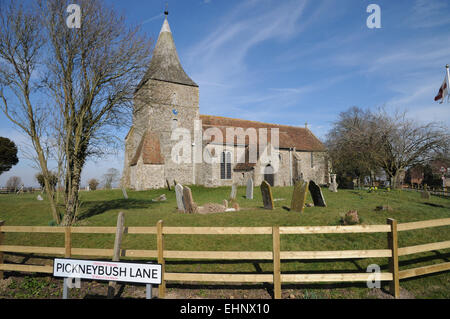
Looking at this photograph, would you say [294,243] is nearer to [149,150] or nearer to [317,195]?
[317,195]

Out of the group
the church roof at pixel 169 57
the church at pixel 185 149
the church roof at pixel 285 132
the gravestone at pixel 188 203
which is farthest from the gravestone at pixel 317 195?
the church roof at pixel 169 57

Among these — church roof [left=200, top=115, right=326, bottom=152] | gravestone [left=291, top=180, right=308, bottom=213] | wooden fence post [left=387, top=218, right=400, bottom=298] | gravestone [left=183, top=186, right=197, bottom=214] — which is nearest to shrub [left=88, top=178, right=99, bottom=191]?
church roof [left=200, top=115, right=326, bottom=152]

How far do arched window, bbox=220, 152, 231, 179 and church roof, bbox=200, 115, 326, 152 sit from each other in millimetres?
2471

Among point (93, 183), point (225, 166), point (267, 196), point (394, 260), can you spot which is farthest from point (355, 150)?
point (93, 183)

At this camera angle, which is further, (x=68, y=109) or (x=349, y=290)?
(x=68, y=109)

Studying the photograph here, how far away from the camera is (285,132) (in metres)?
34.6

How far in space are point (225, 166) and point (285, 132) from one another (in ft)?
38.8

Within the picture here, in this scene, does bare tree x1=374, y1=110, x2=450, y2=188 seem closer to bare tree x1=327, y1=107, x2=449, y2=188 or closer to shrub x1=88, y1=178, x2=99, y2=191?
bare tree x1=327, y1=107, x2=449, y2=188

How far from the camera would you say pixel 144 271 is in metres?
3.41

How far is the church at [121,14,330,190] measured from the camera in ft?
84.1

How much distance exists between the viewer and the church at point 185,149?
84.1 ft
